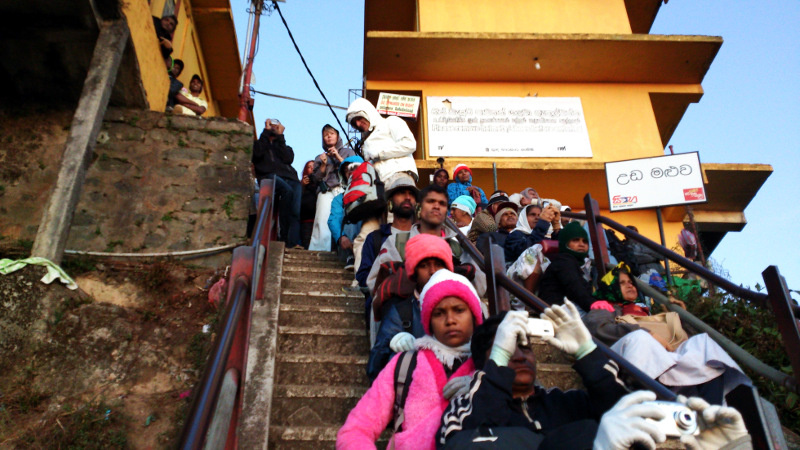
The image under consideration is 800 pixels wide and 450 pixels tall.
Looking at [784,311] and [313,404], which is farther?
[313,404]

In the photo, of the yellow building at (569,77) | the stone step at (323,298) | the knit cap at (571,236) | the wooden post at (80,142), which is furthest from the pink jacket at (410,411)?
the yellow building at (569,77)

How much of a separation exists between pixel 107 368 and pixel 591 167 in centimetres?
900

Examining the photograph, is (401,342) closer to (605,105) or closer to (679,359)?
(679,359)

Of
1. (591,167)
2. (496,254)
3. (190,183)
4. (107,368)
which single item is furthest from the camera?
(591,167)

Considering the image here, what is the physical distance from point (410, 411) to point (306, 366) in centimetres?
164

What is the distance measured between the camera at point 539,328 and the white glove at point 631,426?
577mm

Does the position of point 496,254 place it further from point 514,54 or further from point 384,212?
point 514,54

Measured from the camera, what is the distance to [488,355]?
2264 millimetres

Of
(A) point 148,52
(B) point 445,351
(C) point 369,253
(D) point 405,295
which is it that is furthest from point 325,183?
(B) point 445,351

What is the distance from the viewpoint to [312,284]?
5.39 meters

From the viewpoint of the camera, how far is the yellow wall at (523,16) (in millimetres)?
12148

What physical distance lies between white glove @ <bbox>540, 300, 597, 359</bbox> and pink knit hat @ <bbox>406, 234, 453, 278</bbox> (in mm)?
1362

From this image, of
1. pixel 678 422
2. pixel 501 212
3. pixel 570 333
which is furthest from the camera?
pixel 501 212

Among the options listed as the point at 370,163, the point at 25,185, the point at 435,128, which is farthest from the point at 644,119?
the point at 25,185
